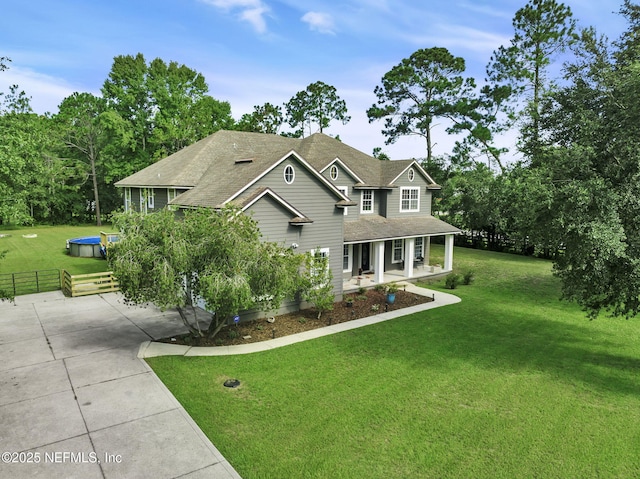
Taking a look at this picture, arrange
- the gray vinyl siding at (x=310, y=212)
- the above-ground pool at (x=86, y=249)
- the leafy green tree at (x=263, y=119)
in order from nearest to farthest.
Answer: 1. the gray vinyl siding at (x=310, y=212)
2. the above-ground pool at (x=86, y=249)
3. the leafy green tree at (x=263, y=119)

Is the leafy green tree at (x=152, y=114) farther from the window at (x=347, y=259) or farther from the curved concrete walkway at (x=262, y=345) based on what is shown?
the curved concrete walkway at (x=262, y=345)

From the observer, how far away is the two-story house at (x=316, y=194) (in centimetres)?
1773

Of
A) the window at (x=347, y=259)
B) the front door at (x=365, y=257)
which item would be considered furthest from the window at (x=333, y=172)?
the front door at (x=365, y=257)

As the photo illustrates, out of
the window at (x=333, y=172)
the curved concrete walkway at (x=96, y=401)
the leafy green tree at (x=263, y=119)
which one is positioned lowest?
the curved concrete walkway at (x=96, y=401)

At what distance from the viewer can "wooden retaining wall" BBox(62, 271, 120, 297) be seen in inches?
811

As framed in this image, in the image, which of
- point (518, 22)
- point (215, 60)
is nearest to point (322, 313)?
point (215, 60)

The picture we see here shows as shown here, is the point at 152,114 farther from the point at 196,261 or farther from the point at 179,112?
the point at 196,261

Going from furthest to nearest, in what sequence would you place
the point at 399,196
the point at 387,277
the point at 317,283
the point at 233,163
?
the point at 399,196 → the point at 387,277 → the point at 233,163 → the point at 317,283

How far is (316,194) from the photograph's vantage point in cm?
1917

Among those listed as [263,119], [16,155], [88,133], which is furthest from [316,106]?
[16,155]

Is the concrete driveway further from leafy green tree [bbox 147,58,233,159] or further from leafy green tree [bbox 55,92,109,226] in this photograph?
leafy green tree [bbox 55,92,109,226]

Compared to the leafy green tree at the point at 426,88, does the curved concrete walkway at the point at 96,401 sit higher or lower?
lower

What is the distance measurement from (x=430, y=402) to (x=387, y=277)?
1496 cm

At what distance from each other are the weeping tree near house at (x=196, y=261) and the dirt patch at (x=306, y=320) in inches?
78.7
